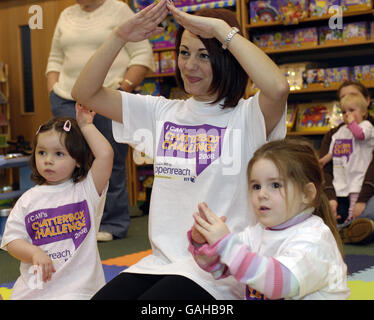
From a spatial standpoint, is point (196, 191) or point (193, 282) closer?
point (193, 282)

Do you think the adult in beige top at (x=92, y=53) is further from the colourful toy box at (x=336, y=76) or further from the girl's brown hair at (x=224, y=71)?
the colourful toy box at (x=336, y=76)

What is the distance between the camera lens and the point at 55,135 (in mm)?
1408

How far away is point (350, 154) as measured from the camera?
278 centimetres

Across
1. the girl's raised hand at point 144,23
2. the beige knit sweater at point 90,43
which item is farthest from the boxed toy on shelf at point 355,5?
the girl's raised hand at point 144,23

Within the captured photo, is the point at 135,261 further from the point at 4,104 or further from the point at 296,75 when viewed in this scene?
the point at 4,104

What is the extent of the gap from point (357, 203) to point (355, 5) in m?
1.42

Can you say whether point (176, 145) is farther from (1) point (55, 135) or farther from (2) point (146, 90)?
(2) point (146, 90)

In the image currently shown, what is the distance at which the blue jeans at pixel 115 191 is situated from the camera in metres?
2.52

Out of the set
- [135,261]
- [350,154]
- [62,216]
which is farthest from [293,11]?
[62,216]

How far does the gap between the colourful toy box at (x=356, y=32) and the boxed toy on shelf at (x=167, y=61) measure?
4.53 ft

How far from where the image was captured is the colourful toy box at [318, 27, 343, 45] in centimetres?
348

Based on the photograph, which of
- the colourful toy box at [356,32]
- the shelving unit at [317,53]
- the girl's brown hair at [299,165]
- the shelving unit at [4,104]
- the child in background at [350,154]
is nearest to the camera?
the girl's brown hair at [299,165]
